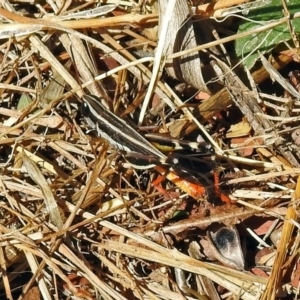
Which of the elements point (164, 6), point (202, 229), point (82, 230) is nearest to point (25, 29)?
point (164, 6)

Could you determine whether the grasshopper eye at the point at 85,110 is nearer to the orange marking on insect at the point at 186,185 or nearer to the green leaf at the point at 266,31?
the orange marking on insect at the point at 186,185

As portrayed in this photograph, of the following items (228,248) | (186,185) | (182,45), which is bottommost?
(228,248)

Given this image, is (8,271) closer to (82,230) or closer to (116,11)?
(82,230)

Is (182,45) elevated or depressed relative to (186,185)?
elevated

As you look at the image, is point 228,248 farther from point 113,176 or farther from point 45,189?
point 45,189

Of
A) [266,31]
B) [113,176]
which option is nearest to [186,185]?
[113,176]

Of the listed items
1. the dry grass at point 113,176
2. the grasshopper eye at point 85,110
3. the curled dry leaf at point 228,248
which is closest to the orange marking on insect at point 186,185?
the dry grass at point 113,176
